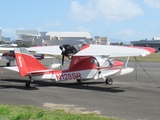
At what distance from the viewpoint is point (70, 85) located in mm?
18250

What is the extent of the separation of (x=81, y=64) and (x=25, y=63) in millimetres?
3231

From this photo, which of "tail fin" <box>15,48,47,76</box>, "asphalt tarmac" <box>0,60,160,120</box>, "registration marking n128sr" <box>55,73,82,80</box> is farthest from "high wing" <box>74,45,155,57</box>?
"tail fin" <box>15,48,47,76</box>

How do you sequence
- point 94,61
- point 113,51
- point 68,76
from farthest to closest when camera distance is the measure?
point 94,61
point 113,51
point 68,76

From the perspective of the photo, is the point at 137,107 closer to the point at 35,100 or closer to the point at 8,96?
the point at 35,100

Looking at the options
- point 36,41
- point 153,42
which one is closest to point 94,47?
point 36,41

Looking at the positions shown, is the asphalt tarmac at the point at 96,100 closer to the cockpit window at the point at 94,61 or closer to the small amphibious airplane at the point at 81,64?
the small amphibious airplane at the point at 81,64

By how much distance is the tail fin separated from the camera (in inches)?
629

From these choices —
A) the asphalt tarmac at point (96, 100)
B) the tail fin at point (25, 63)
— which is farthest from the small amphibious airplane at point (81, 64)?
the asphalt tarmac at point (96, 100)

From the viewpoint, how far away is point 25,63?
635 inches

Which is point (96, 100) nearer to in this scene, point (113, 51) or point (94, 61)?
point (113, 51)

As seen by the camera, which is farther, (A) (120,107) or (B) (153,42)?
Result: (B) (153,42)

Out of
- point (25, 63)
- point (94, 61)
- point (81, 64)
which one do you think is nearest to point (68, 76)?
point (81, 64)

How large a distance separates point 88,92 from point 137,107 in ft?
13.8

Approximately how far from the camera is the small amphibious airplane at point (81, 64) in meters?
16.2
